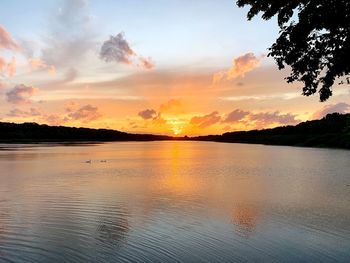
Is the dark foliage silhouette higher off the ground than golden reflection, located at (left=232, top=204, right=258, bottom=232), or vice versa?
the dark foliage silhouette

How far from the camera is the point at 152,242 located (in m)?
17.1

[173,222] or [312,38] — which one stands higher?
[312,38]

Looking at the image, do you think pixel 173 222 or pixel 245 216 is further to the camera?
pixel 245 216

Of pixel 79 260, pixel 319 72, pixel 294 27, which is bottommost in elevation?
pixel 79 260

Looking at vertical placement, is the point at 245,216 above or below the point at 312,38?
below

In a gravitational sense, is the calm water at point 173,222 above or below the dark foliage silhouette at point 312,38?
below

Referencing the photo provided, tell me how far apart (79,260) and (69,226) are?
531cm

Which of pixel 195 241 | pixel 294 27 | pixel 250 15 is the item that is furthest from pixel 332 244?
pixel 250 15

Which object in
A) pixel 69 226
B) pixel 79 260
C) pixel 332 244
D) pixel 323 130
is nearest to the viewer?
pixel 79 260

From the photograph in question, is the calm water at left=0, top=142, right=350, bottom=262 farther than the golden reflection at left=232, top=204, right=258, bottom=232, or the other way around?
the golden reflection at left=232, top=204, right=258, bottom=232

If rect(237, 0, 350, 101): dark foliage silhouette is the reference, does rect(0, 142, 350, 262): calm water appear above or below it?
below

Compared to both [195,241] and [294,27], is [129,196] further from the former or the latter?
[294,27]

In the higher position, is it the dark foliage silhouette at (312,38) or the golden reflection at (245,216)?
the dark foliage silhouette at (312,38)

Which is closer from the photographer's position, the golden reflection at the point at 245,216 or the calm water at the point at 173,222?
the calm water at the point at 173,222
